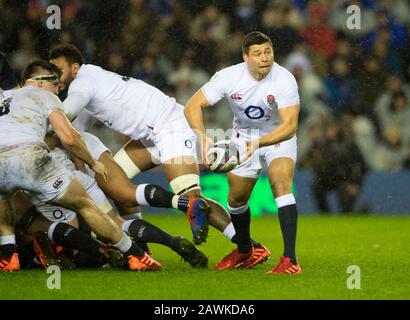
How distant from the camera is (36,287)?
6977 millimetres

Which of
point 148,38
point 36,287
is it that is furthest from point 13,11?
point 36,287

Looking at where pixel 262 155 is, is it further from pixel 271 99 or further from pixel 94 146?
pixel 94 146

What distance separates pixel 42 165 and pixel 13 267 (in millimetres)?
976

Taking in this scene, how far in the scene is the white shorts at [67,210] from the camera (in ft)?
26.7

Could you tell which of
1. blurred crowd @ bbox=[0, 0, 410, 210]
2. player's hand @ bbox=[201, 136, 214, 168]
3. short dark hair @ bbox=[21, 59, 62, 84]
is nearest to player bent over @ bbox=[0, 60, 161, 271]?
short dark hair @ bbox=[21, 59, 62, 84]

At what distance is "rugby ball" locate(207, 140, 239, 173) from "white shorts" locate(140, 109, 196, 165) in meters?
0.86

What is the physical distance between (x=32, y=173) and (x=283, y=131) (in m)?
1.85

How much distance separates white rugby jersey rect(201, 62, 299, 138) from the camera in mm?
7891

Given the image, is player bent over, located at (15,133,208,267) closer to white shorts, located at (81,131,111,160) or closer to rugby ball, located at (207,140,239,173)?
white shorts, located at (81,131,111,160)

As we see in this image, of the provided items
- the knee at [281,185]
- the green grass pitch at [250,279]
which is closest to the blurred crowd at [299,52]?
the green grass pitch at [250,279]

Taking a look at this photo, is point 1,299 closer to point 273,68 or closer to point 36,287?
point 36,287

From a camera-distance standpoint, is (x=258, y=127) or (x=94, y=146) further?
(x=94, y=146)

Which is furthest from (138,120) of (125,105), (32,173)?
(32,173)

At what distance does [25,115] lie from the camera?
752 cm
